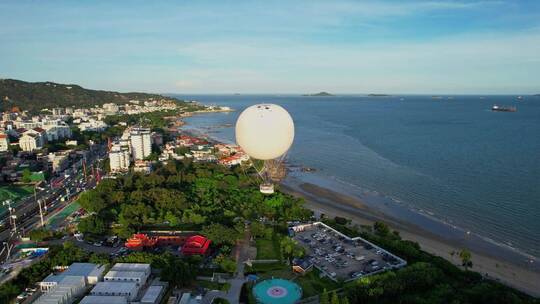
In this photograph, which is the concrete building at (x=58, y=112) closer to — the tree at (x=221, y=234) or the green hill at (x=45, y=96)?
the green hill at (x=45, y=96)

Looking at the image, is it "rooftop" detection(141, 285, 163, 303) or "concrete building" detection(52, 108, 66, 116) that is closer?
"rooftop" detection(141, 285, 163, 303)

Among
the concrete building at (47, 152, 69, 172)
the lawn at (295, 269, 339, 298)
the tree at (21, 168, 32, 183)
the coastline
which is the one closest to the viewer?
the lawn at (295, 269, 339, 298)

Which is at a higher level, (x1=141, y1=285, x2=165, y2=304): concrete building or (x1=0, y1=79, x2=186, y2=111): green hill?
(x1=0, y1=79, x2=186, y2=111): green hill

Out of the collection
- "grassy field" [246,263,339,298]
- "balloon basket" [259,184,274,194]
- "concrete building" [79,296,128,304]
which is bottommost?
"grassy field" [246,263,339,298]

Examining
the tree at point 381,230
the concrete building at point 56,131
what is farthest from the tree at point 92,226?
the concrete building at point 56,131

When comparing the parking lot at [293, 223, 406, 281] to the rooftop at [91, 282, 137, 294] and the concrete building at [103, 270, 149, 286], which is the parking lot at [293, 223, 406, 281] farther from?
the rooftop at [91, 282, 137, 294]

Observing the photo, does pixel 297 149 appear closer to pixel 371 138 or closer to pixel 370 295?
pixel 371 138

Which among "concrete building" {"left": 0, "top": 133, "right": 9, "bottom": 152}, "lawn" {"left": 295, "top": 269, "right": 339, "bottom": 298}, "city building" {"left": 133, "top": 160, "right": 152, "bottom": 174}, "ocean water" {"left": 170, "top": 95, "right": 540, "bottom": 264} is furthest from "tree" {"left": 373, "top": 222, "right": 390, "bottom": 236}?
"concrete building" {"left": 0, "top": 133, "right": 9, "bottom": 152}

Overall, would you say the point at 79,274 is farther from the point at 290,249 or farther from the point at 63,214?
the point at 63,214
